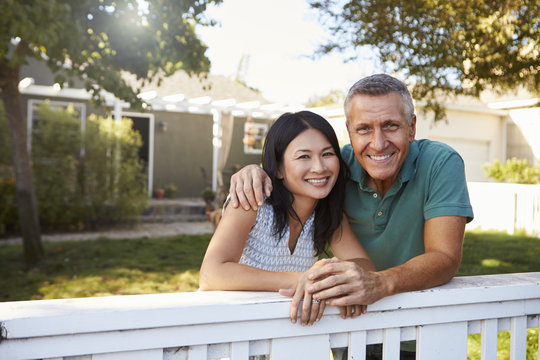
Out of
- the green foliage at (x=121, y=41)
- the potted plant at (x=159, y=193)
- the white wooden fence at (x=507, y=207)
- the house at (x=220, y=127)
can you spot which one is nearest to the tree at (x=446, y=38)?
the green foliage at (x=121, y=41)

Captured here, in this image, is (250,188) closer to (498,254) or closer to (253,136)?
(498,254)

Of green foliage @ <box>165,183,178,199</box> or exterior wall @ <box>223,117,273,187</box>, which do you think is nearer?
green foliage @ <box>165,183,178,199</box>

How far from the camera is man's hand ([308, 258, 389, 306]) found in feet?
4.49

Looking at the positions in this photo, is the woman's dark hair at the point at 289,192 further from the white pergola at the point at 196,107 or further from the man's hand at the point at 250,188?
the white pergola at the point at 196,107

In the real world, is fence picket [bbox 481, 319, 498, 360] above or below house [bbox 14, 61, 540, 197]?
below

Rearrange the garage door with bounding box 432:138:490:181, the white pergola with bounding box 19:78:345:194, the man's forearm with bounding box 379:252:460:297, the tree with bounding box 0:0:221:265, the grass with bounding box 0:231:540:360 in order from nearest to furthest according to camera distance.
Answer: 1. the man's forearm with bounding box 379:252:460:297
2. the tree with bounding box 0:0:221:265
3. the grass with bounding box 0:231:540:360
4. the white pergola with bounding box 19:78:345:194
5. the garage door with bounding box 432:138:490:181

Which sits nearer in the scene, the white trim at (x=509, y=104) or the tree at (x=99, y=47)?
the tree at (x=99, y=47)

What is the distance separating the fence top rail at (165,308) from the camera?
1.07m

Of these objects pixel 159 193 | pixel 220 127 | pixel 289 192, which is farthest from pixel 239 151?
pixel 289 192

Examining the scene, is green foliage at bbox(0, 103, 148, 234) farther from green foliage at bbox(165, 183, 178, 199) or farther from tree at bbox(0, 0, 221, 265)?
green foliage at bbox(165, 183, 178, 199)

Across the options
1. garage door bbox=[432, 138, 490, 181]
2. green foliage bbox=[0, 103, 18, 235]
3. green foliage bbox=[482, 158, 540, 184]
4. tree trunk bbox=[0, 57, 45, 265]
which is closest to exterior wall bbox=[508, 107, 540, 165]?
garage door bbox=[432, 138, 490, 181]

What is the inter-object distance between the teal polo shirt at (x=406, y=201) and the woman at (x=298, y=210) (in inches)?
3.3

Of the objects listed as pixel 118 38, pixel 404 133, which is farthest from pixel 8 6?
pixel 404 133

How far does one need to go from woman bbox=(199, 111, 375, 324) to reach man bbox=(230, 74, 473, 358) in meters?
0.09
